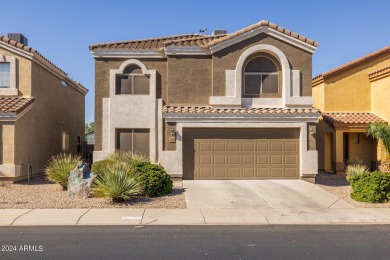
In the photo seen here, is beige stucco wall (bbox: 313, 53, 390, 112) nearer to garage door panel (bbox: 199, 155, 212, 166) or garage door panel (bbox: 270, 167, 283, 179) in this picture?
garage door panel (bbox: 270, 167, 283, 179)

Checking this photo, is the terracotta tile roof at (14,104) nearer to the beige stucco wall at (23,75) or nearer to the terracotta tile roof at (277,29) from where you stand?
the beige stucco wall at (23,75)

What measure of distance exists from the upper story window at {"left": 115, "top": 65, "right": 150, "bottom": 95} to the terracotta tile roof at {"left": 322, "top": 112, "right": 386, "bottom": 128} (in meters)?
10.2

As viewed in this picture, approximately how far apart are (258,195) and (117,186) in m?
5.32

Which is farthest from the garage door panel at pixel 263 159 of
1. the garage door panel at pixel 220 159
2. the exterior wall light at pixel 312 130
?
the exterior wall light at pixel 312 130

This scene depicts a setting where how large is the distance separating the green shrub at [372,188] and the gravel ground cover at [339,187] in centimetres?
23

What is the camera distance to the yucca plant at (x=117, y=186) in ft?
41.5

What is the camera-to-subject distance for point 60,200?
13.4 meters

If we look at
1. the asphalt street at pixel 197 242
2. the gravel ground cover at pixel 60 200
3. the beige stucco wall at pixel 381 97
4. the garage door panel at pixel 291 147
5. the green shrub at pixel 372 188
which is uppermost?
the beige stucco wall at pixel 381 97

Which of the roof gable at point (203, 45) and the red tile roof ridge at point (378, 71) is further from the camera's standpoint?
the red tile roof ridge at point (378, 71)

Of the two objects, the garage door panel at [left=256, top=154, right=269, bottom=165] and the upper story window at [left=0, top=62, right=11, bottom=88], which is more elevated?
the upper story window at [left=0, top=62, right=11, bottom=88]

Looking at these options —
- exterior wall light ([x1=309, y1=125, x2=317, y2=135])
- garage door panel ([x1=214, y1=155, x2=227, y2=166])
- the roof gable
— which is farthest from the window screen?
exterior wall light ([x1=309, y1=125, x2=317, y2=135])

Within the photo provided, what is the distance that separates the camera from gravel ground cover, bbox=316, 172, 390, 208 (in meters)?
13.3

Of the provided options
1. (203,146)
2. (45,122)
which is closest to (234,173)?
(203,146)

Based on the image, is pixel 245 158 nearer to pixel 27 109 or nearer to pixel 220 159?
pixel 220 159
